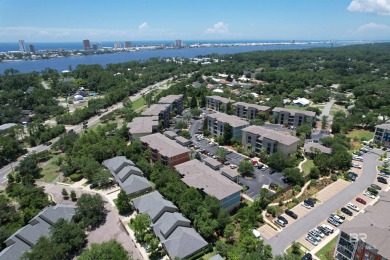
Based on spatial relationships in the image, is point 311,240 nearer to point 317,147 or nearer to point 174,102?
point 317,147

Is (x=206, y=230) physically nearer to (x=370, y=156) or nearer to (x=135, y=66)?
(x=370, y=156)

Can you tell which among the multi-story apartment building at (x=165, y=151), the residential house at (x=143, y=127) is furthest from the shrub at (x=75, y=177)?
the residential house at (x=143, y=127)

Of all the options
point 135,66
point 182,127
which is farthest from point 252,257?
point 135,66

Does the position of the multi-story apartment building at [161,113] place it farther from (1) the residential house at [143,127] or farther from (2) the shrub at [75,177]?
(2) the shrub at [75,177]

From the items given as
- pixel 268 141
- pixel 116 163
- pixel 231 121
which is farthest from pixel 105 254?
pixel 231 121

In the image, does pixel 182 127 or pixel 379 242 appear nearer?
pixel 379 242

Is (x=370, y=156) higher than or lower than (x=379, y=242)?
lower
